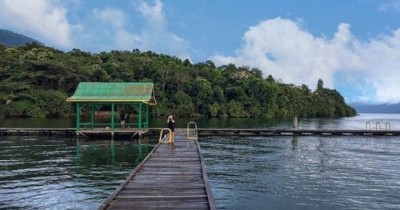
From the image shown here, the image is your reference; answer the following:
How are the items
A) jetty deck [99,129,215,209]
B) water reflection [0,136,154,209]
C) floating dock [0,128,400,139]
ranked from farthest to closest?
floating dock [0,128,400,139] → water reflection [0,136,154,209] → jetty deck [99,129,215,209]

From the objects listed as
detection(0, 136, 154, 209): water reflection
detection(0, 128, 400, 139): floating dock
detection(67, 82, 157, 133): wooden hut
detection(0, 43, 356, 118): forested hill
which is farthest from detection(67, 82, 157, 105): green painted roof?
detection(0, 43, 356, 118): forested hill

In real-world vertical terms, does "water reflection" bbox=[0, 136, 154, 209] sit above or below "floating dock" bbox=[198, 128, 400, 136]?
below

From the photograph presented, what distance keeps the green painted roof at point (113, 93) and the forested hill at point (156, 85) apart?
49.6 m

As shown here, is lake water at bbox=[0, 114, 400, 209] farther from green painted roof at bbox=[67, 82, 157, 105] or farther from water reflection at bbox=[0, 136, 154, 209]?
green painted roof at bbox=[67, 82, 157, 105]

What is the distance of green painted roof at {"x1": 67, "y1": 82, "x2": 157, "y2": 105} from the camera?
40.1m

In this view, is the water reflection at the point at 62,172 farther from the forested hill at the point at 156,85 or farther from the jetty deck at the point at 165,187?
the forested hill at the point at 156,85

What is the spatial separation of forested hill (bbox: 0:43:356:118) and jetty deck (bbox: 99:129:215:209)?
74732mm

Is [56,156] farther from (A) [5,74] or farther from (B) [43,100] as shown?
(A) [5,74]

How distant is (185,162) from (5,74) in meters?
82.5

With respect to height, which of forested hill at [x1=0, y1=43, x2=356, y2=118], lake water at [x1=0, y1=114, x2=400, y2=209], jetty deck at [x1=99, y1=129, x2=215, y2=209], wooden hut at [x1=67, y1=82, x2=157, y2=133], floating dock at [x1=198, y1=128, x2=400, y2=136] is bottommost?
lake water at [x1=0, y1=114, x2=400, y2=209]

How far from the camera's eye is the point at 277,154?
29.9 meters

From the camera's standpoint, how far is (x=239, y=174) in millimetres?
21453

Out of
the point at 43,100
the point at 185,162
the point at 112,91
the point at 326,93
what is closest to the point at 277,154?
the point at 185,162

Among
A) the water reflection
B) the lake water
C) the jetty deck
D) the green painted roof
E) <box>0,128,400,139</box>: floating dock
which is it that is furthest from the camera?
<box>0,128,400,139</box>: floating dock
